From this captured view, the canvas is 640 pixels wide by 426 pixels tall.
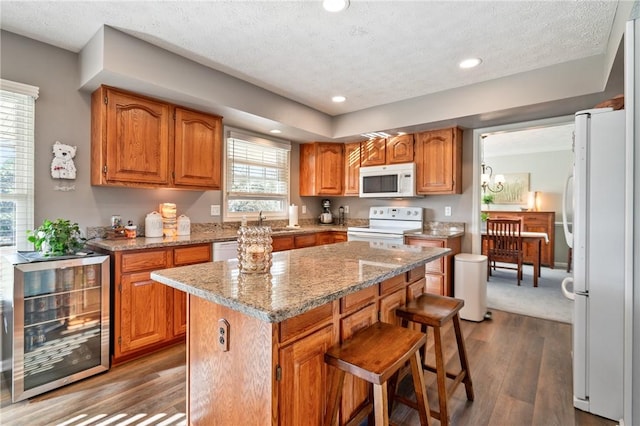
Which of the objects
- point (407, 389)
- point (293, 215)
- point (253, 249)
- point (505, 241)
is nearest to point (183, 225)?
point (293, 215)

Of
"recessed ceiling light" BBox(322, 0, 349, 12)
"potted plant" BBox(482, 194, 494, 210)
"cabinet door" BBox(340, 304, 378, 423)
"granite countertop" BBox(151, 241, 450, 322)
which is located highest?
"recessed ceiling light" BBox(322, 0, 349, 12)

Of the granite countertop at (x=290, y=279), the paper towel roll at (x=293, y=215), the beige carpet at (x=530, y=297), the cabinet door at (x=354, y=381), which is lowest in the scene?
the beige carpet at (x=530, y=297)

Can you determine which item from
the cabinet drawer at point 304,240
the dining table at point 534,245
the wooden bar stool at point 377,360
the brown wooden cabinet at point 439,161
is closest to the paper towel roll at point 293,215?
the cabinet drawer at point 304,240

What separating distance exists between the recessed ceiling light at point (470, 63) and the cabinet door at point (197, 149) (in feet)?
8.00

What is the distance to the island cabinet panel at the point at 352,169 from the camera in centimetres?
454

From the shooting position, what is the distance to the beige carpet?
3672 millimetres

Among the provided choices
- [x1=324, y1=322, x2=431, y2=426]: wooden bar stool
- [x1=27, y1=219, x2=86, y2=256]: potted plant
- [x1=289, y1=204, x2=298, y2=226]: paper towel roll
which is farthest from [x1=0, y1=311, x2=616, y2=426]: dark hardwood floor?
[x1=289, y1=204, x2=298, y2=226]: paper towel roll

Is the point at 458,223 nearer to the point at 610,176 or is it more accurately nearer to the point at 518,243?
the point at 518,243

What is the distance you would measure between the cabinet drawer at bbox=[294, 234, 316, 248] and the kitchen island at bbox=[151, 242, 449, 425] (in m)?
2.21

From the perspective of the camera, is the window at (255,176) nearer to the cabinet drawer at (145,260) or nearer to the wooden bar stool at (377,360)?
the cabinet drawer at (145,260)

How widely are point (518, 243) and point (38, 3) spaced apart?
615 centimetres

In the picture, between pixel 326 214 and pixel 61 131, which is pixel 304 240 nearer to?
pixel 326 214

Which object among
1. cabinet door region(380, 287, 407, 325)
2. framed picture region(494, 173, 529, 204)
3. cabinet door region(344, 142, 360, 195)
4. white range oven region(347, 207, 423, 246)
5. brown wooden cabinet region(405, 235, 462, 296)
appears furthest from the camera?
framed picture region(494, 173, 529, 204)

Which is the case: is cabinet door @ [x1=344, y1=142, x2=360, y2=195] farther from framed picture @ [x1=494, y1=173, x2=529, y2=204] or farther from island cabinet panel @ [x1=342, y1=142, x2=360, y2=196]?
framed picture @ [x1=494, y1=173, x2=529, y2=204]
